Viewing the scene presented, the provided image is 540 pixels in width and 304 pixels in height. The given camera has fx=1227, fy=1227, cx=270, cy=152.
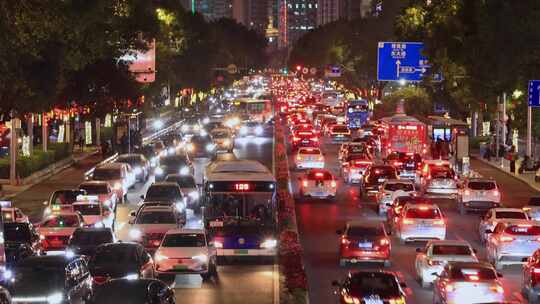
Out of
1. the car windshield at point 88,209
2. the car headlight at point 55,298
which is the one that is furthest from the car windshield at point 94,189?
the car headlight at point 55,298

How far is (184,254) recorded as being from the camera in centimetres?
3100

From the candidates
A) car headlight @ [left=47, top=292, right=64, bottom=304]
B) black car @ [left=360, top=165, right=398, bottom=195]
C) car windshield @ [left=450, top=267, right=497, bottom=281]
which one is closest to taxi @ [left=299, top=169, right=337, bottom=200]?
black car @ [left=360, top=165, right=398, bottom=195]

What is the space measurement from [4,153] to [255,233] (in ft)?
141

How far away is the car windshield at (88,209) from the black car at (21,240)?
6.61 metres

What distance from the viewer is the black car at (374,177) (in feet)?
175

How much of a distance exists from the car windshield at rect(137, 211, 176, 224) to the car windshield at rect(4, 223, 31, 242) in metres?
4.59

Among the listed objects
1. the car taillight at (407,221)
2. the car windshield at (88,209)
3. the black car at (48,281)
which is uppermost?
the black car at (48,281)

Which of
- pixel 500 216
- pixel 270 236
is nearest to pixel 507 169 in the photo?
pixel 500 216

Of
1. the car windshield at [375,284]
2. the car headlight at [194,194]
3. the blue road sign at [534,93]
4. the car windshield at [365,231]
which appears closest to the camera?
the car windshield at [375,284]

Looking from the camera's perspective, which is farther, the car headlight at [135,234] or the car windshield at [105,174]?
the car windshield at [105,174]

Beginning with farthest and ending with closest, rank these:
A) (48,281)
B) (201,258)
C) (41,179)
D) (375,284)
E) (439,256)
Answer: (41,179)
(201,258)
(439,256)
(375,284)
(48,281)

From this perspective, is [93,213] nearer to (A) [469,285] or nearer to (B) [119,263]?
(B) [119,263]

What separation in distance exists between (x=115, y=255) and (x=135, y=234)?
8.56 metres

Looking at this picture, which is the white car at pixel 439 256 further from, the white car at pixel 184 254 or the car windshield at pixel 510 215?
the car windshield at pixel 510 215
